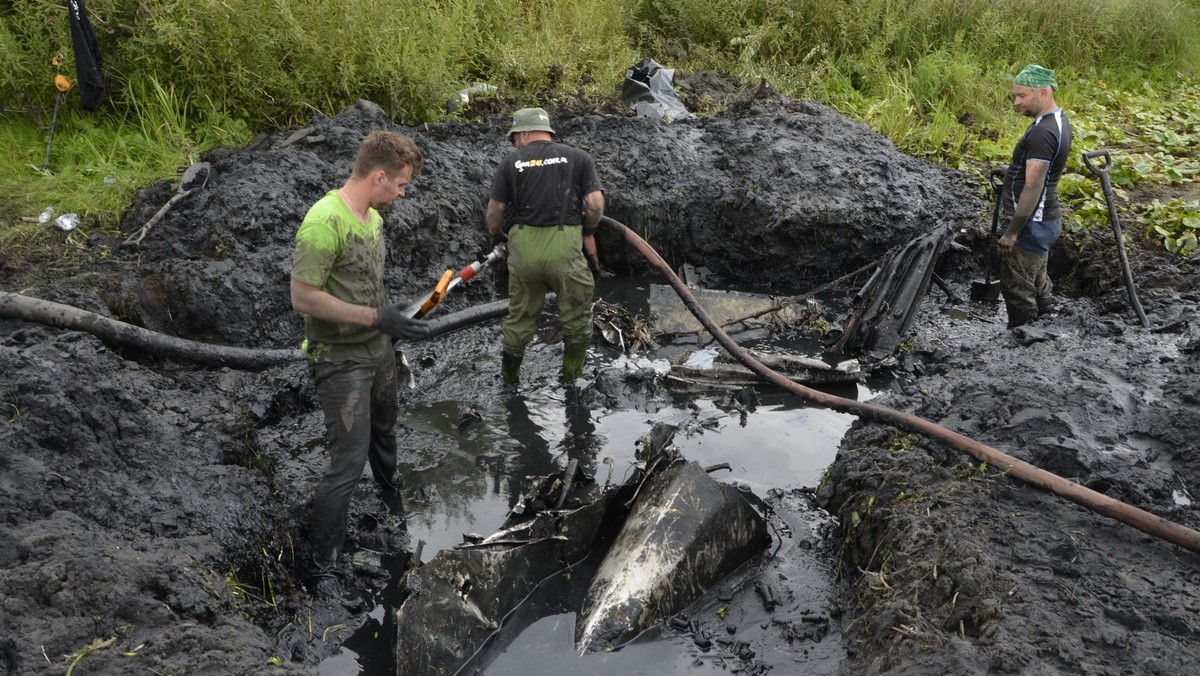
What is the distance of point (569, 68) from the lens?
1002cm

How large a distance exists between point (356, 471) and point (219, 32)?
5.73 meters

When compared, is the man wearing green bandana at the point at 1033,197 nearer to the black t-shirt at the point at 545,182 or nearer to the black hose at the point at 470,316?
the black t-shirt at the point at 545,182

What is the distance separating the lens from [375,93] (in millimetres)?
A: 8734

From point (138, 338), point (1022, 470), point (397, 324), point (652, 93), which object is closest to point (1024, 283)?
point (1022, 470)

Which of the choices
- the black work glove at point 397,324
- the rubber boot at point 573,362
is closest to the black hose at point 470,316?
the rubber boot at point 573,362

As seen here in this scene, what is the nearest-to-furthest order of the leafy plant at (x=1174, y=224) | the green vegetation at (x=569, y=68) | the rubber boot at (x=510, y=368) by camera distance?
the rubber boot at (x=510, y=368) → the leafy plant at (x=1174, y=224) → the green vegetation at (x=569, y=68)

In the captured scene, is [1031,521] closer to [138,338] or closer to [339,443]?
[339,443]

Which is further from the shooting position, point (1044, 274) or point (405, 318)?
point (1044, 274)

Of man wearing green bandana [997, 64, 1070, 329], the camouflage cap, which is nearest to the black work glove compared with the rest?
the camouflage cap

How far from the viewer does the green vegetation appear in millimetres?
8062

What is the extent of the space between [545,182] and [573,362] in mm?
1478

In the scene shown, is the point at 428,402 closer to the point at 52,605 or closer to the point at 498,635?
the point at 498,635

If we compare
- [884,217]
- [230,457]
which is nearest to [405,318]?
[230,457]

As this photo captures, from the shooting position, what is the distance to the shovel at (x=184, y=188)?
22.4 ft
